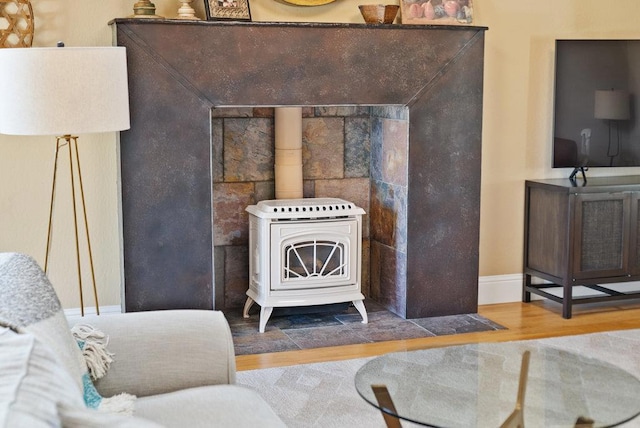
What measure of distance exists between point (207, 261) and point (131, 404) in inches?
82.2

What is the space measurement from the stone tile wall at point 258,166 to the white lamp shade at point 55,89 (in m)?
1.68

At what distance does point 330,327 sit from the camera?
15.3 ft

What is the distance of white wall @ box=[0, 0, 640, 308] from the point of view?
14.3ft

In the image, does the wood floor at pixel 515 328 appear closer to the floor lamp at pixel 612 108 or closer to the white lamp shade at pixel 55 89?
the floor lamp at pixel 612 108

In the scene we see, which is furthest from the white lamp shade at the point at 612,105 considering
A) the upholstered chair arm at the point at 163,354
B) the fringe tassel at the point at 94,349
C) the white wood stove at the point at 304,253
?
the fringe tassel at the point at 94,349

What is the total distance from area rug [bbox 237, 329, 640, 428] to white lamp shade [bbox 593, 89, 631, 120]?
1.35 m

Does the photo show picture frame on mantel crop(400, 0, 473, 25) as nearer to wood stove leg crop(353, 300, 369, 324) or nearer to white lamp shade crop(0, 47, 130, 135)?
wood stove leg crop(353, 300, 369, 324)

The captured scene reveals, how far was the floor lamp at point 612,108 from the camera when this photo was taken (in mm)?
5156

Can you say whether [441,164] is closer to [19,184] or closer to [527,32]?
[527,32]

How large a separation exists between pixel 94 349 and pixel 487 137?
3.18 meters

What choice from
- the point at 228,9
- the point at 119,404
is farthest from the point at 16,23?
the point at 119,404

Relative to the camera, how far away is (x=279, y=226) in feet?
14.9

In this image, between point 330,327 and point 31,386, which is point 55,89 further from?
point 330,327

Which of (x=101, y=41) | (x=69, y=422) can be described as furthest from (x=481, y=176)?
(x=69, y=422)
